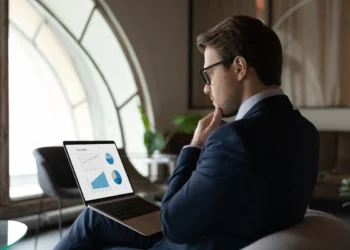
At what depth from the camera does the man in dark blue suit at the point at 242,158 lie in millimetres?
1251

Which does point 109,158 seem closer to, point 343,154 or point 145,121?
point 145,121

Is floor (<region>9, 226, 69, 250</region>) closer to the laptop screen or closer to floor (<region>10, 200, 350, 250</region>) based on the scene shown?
floor (<region>10, 200, 350, 250</region>)

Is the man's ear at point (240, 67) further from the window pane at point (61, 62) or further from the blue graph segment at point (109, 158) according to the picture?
the window pane at point (61, 62)

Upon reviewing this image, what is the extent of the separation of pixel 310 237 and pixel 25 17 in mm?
4413

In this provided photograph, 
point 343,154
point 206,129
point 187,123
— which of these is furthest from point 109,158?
point 343,154

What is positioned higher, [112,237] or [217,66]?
[217,66]

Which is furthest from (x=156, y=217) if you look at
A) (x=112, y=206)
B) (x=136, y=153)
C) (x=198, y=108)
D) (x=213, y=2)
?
(x=213, y=2)

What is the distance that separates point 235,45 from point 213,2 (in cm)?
514

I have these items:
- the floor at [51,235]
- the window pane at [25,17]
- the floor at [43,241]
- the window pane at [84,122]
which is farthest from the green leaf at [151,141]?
the window pane at [25,17]

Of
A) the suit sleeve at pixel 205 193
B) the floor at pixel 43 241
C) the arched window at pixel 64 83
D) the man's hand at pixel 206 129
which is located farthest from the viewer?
the arched window at pixel 64 83

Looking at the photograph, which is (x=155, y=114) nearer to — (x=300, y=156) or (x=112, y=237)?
(x=112, y=237)

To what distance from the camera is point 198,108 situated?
250 inches

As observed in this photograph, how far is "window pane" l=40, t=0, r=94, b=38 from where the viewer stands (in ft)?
15.9

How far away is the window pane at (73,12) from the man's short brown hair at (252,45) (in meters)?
3.81
